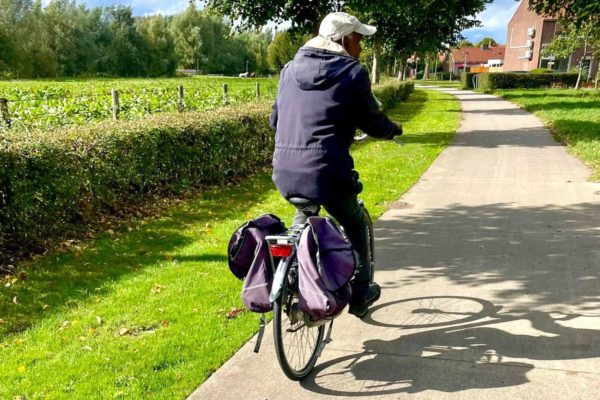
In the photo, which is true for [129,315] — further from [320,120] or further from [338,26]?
[338,26]

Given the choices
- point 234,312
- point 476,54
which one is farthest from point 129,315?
point 476,54

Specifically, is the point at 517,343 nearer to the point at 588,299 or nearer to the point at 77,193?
the point at 588,299

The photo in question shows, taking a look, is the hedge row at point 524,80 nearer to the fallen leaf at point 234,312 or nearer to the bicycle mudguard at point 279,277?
the fallen leaf at point 234,312

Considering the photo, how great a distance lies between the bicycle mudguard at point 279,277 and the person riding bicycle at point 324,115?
0.35 meters

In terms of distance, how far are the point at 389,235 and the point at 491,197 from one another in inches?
99.0

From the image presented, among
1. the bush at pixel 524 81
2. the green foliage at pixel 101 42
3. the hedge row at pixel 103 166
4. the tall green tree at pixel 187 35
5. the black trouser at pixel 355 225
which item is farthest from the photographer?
the tall green tree at pixel 187 35

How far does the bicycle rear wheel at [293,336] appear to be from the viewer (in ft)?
9.67

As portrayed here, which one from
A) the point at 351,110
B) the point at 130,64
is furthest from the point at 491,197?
the point at 130,64

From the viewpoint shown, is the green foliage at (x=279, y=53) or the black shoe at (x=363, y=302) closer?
the black shoe at (x=363, y=302)

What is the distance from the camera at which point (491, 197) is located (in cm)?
787

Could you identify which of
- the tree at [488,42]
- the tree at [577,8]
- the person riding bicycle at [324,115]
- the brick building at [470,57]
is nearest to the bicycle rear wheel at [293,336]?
the person riding bicycle at [324,115]

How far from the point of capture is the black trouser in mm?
3268

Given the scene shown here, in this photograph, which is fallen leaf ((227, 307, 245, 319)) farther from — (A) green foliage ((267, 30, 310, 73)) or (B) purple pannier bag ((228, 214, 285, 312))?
(A) green foliage ((267, 30, 310, 73))

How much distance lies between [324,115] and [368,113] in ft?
0.94
